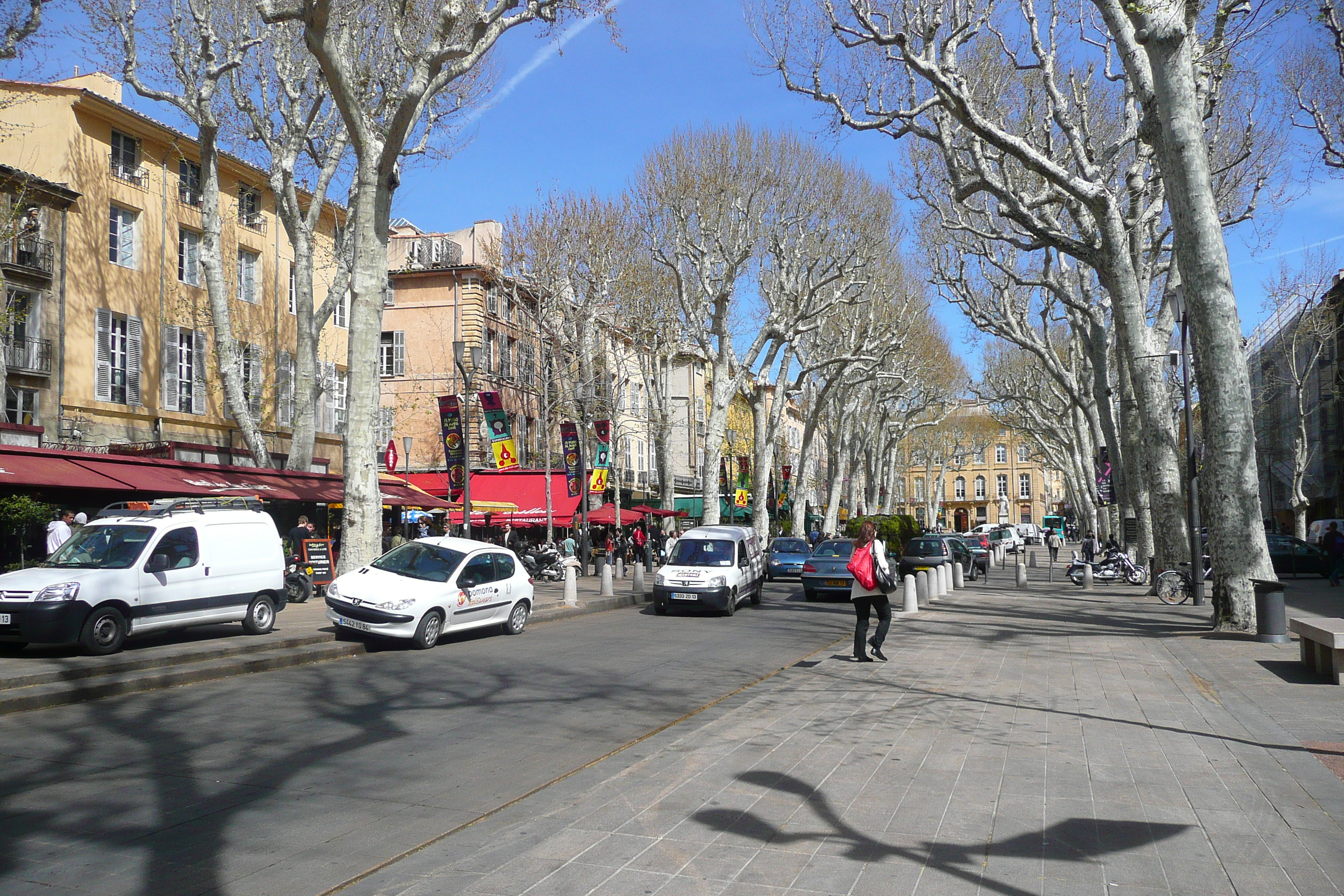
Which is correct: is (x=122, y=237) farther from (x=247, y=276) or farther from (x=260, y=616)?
(x=260, y=616)

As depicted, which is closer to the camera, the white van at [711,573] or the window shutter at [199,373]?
the white van at [711,573]

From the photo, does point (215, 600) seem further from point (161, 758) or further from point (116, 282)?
point (116, 282)

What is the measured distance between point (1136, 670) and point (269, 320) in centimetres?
2704

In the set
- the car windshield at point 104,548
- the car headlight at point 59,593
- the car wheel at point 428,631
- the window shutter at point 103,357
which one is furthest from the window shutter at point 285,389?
the car headlight at point 59,593

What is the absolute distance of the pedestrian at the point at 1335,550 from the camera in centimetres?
2816

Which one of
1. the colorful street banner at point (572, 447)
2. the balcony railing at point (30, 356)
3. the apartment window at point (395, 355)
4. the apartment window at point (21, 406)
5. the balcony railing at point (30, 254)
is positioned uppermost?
the apartment window at point (395, 355)

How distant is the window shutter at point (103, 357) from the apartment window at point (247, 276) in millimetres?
5286

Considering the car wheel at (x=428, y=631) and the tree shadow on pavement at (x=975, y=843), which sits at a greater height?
the car wheel at (x=428, y=631)

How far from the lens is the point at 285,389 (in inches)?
1225

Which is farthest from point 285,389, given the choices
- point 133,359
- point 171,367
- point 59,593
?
point 59,593

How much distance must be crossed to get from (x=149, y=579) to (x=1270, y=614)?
Answer: 13.8 metres

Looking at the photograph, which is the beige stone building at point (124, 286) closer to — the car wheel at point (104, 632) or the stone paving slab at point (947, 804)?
the car wheel at point (104, 632)

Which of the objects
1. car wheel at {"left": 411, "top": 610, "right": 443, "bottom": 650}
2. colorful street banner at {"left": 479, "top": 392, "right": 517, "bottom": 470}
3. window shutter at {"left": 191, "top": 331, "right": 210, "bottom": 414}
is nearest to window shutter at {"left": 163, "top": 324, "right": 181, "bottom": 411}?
window shutter at {"left": 191, "top": 331, "right": 210, "bottom": 414}

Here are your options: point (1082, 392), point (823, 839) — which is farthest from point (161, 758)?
point (1082, 392)
